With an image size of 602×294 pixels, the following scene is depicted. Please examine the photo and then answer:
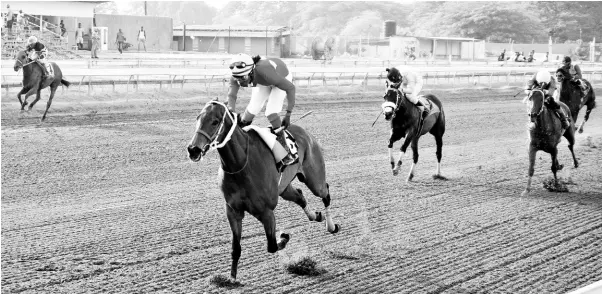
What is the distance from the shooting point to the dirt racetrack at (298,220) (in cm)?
721

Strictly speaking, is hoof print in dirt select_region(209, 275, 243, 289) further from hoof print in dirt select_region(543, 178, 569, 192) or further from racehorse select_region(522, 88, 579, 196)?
hoof print in dirt select_region(543, 178, 569, 192)

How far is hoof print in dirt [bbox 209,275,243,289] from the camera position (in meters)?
6.88

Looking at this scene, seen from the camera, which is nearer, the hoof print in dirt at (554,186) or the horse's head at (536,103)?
the horse's head at (536,103)

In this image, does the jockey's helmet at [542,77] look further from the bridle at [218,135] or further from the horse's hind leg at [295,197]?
the bridle at [218,135]

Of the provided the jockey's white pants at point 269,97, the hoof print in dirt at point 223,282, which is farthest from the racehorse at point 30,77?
the hoof print in dirt at point 223,282

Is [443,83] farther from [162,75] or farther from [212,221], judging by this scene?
[212,221]

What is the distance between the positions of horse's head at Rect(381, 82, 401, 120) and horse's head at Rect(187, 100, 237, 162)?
17.8 ft

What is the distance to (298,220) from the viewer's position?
31.2ft

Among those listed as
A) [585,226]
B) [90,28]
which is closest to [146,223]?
[585,226]

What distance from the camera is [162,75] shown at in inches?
991

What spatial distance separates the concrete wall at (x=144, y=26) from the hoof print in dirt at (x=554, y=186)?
3282 centimetres

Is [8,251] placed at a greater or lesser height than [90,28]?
lesser

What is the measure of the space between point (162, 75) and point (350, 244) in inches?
699

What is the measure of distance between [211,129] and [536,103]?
6.58m
